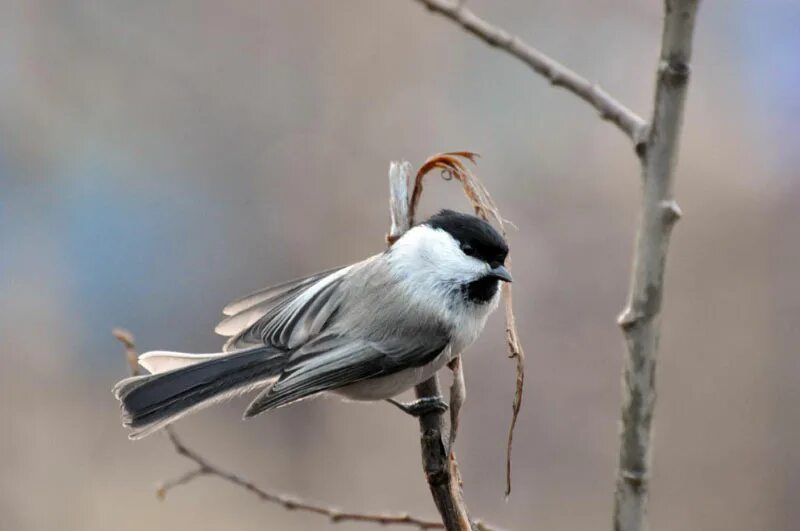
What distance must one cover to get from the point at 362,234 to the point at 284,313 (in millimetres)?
1833

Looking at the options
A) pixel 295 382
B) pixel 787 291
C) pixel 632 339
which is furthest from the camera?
pixel 787 291

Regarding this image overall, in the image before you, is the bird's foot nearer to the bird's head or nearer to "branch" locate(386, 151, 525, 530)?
"branch" locate(386, 151, 525, 530)

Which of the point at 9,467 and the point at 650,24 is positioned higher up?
the point at 650,24

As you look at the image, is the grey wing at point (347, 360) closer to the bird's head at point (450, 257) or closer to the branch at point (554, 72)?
the bird's head at point (450, 257)

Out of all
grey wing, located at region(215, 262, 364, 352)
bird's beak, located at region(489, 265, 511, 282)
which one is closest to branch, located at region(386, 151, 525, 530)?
bird's beak, located at region(489, 265, 511, 282)

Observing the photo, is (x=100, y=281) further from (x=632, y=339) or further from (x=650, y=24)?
(x=632, y=339)

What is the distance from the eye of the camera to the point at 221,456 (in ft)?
10.9

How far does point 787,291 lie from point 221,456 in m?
2.03

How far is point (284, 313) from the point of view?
1.43 metres

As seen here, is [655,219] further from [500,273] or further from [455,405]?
[500,273]

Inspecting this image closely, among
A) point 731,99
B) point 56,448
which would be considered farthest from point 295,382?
point 731,99

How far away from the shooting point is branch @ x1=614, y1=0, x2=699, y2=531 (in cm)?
58

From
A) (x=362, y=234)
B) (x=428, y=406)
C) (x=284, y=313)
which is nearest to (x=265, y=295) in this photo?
(x=284, y=313)

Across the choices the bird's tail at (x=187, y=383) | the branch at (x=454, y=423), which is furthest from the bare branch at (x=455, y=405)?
the bird's tail at (x=187, y=383)
